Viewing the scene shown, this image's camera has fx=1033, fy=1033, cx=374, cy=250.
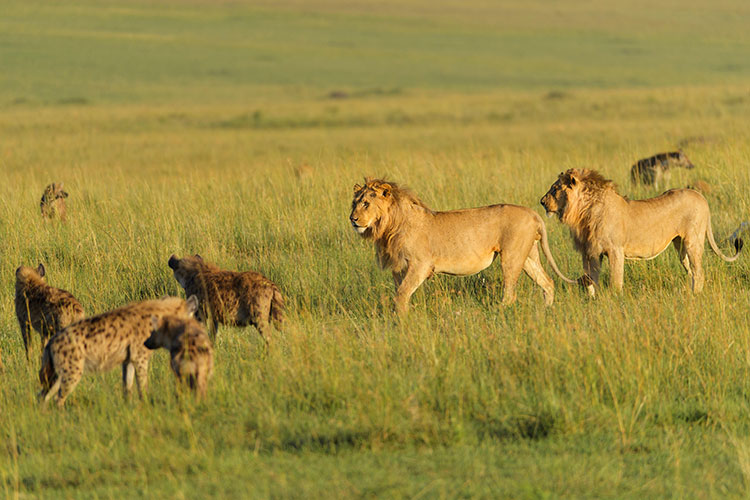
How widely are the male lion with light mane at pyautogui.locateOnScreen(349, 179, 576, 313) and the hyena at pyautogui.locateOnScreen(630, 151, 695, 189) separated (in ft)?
20.1

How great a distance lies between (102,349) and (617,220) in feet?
16.1

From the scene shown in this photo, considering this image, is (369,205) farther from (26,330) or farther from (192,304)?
(26,330)

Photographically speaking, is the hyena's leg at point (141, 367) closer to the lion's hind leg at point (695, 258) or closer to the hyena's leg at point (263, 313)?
the hyena's leg at point (263, 313)

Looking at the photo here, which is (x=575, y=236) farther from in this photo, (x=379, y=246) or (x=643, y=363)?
(x=643, y=363)

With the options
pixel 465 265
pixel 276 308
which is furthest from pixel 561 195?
pixel 276 308

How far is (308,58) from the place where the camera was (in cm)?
9288

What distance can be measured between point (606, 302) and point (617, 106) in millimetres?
42369

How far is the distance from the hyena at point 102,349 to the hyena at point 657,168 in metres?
9.57

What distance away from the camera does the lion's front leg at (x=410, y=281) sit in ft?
28.9

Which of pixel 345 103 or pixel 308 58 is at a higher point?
pixel 308 58

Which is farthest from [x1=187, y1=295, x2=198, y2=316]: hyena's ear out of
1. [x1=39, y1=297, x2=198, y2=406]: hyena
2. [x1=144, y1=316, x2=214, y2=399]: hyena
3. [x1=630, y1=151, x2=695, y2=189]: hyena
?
[x1=630, y1=151, x2=695, y2=189]: hyena

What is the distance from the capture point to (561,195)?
9.39 m

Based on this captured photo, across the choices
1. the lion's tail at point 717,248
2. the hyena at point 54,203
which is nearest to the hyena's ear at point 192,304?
the lion's tail at point 717,248

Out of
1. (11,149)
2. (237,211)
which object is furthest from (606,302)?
(11,149)
